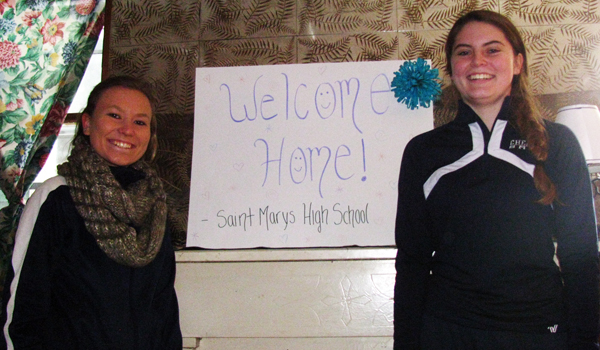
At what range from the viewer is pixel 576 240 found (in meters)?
0.75

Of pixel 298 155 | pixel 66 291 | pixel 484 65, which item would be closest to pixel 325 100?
pixel 298 155

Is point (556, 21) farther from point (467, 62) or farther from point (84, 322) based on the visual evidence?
point (84, 322)

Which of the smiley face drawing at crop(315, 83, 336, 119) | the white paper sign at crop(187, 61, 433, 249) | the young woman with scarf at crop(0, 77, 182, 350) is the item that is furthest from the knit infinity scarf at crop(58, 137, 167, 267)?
the smiley face drawing at crop(315, 83, 336, 119)

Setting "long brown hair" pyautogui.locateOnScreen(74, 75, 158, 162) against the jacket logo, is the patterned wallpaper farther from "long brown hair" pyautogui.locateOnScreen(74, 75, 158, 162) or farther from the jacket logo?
the jacket logo

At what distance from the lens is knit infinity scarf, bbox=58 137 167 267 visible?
34.7 inches

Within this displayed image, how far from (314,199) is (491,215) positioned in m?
0.61

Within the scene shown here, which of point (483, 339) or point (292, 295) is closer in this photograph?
point (483, 339)

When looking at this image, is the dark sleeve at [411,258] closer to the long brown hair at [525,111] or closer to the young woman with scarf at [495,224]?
the young woman with scarf at [495,224]

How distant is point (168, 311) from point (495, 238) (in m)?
0.69

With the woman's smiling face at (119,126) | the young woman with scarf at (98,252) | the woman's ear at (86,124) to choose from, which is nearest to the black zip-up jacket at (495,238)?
the young woman with scarf at (98,252)

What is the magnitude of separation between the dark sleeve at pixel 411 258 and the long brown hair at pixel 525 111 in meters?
0.21

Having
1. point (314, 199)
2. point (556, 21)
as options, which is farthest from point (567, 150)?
point (556, 21)

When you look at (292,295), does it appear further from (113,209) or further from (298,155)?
(113,209)

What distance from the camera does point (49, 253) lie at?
2.76 feet
